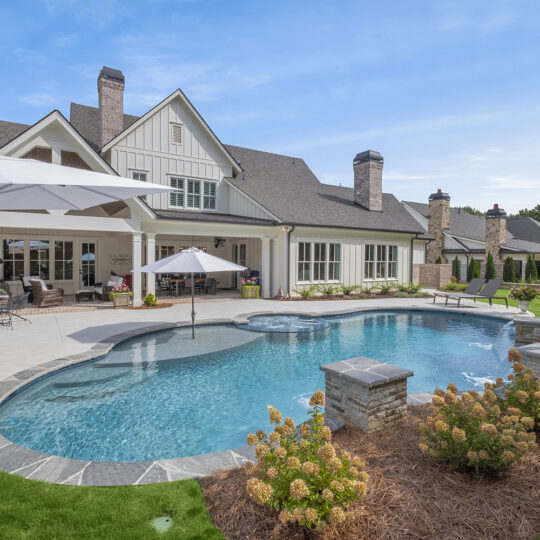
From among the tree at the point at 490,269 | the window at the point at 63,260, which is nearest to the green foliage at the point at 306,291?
the window at the point at 63,260

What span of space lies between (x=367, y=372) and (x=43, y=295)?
1331 cm

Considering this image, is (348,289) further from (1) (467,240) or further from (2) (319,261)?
(1) (467,240)

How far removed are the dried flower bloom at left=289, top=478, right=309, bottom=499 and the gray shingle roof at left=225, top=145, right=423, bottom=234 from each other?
15190 mm

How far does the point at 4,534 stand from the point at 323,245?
56.9ft

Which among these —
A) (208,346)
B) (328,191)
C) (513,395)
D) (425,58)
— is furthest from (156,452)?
(328,191)

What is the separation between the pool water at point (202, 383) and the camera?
4902 mm

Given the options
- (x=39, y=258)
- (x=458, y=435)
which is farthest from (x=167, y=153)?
(x=458, y=435)

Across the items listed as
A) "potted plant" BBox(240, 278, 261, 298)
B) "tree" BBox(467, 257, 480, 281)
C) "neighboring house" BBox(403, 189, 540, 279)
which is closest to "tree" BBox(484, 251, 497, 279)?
"tree" BBox(467, 257, 480, 281)

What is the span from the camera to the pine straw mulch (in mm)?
2617

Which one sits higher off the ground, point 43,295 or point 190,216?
point 190,216

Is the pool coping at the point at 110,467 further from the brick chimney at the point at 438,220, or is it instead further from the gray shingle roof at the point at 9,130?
the brick chimney at the point at 438,220

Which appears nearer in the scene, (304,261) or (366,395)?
(366,395)

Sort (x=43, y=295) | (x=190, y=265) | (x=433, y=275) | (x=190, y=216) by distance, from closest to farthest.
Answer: (x=190, y=265)
(x=43, y=295)
(x=190, y=216)
(x=433, y=275)

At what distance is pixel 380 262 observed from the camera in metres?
21.5
